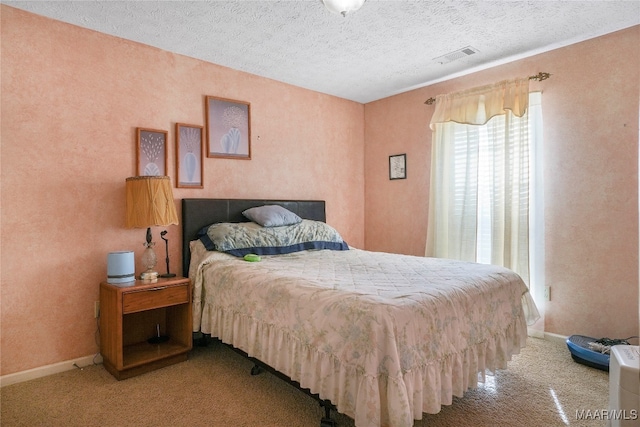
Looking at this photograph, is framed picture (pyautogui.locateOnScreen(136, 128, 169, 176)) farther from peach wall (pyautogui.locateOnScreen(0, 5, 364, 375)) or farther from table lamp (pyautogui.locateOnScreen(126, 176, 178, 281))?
table lamp (pyautogui.locateOnScreen(126, 176, 178, 281))

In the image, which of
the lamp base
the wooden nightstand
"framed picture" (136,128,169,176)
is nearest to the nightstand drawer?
the wooden nightstand

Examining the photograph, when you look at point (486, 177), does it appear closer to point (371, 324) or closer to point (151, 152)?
point (371, 324)

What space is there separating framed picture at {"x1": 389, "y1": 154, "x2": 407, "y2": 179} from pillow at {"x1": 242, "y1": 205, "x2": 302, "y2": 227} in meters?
1.56

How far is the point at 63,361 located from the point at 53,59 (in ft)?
7.03

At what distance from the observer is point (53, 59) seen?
8.52 feet

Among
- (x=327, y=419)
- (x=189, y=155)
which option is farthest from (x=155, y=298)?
(x=327, y=419)

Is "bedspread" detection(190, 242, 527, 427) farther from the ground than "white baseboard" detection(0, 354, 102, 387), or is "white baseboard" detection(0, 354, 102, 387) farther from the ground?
"bedspread" detection(190, 242, 527, 427)

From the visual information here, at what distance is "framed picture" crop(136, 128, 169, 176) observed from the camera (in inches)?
116

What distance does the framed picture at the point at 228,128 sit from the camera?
338 cm

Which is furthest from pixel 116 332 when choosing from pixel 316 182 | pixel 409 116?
pixel 409 116

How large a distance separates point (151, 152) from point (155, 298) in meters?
1.20

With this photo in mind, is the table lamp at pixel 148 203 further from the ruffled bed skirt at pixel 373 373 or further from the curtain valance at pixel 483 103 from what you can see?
the curtain valance at pixel 483 103

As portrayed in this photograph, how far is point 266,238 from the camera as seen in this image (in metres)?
3.14

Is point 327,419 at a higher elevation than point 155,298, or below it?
below
